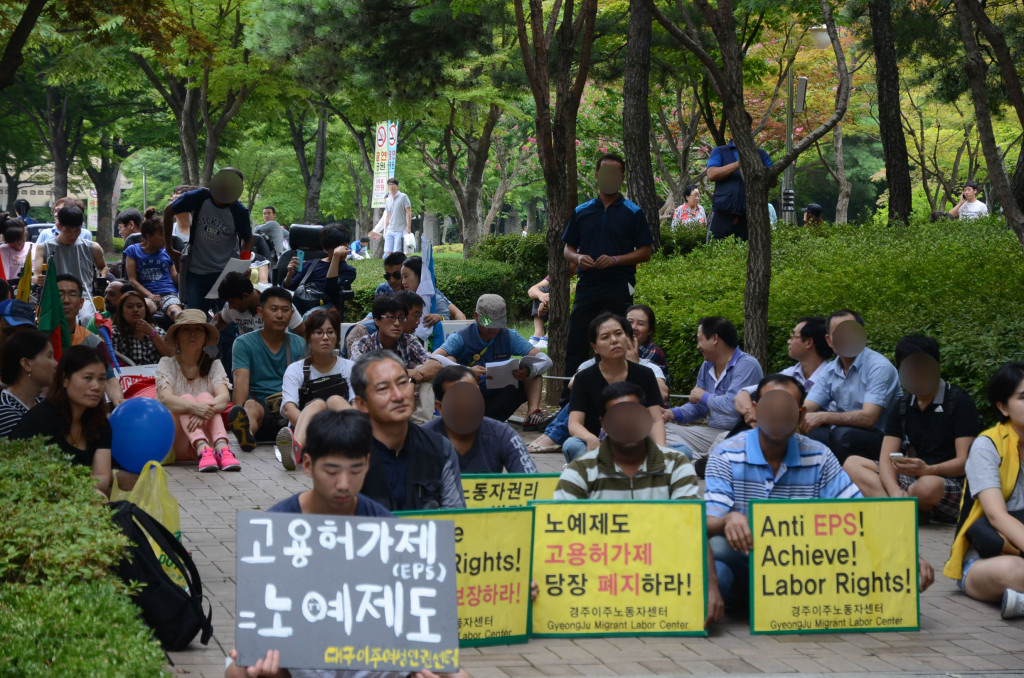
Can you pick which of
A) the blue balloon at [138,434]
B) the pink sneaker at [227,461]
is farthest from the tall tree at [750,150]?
the blue balloon at [138,434]

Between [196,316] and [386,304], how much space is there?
159cm

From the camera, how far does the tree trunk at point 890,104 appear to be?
18656 mm

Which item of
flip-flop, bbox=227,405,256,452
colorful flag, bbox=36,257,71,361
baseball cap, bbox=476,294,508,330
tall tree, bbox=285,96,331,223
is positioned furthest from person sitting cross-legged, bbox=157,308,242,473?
tall tree, bbox=285,96,331,223

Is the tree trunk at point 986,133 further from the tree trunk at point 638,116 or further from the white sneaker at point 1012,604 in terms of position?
the tree trunk at point 638,116

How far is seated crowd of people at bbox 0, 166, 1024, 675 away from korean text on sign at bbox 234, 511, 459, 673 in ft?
0.83

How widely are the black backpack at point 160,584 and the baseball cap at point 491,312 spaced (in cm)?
563

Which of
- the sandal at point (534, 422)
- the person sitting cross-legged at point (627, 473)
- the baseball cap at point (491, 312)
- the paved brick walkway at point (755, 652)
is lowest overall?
the paved brick walkway at point (755, 652)

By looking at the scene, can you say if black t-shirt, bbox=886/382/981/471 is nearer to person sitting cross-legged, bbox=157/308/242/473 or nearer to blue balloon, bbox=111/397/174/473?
blue balloon, bbox=111/397/174/473

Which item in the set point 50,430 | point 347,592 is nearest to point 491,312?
point 50,430

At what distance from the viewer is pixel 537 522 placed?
580 cm

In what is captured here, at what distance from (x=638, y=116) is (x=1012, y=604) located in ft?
39.4

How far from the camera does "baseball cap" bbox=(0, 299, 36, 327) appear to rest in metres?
8.84

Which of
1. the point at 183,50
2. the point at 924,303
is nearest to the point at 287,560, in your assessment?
the point at 924,303

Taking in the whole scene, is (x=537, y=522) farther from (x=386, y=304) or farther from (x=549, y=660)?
(x=386, y=304)
